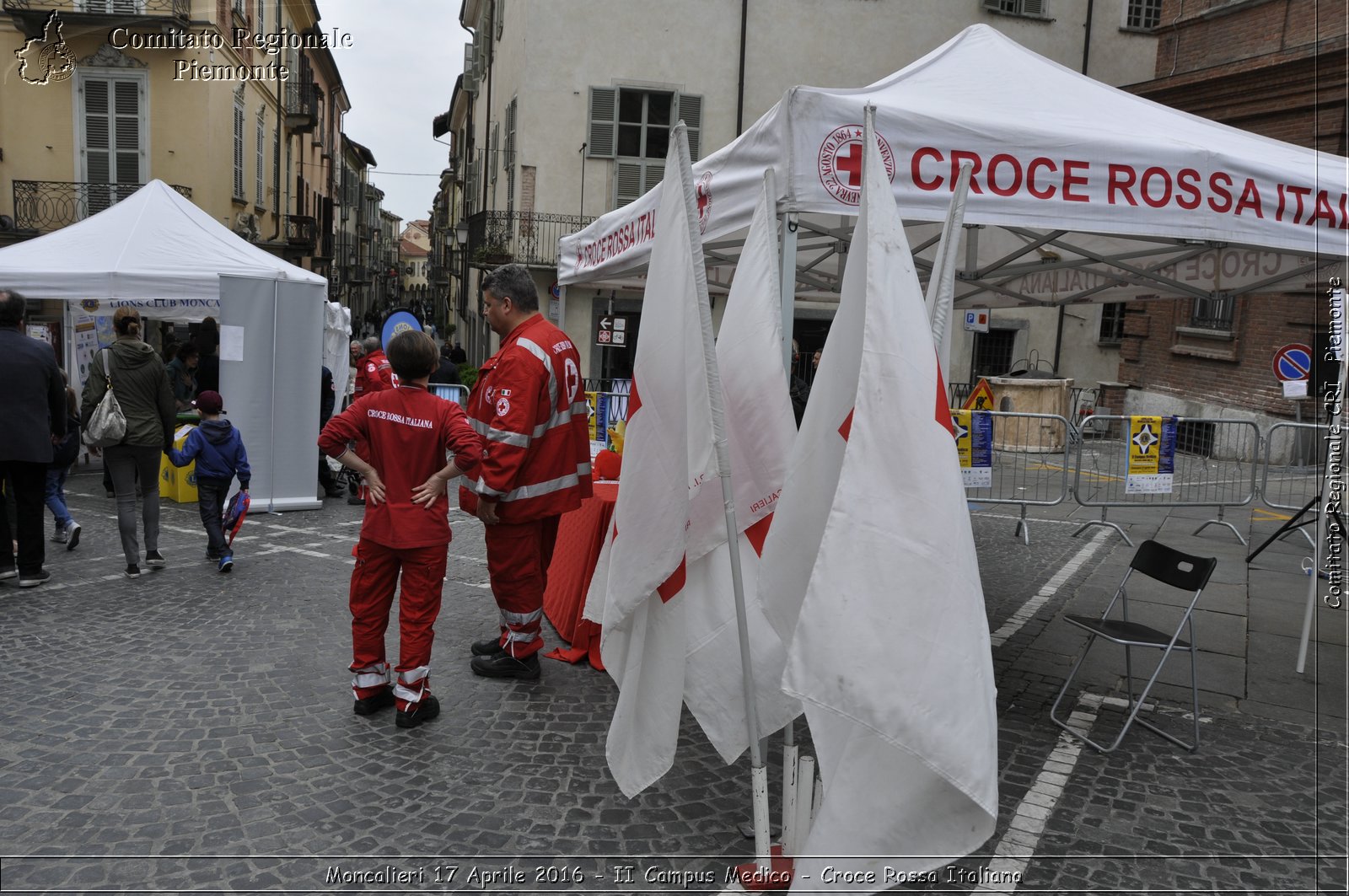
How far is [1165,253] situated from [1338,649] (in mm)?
2788

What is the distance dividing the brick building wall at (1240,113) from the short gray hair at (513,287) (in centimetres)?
1255

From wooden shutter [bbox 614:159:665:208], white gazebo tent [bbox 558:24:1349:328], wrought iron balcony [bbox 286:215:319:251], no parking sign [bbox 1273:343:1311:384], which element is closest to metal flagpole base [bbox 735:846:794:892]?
white gazebo tent [bbox 558:24:1349:328]

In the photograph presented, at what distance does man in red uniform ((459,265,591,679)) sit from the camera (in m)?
4.55

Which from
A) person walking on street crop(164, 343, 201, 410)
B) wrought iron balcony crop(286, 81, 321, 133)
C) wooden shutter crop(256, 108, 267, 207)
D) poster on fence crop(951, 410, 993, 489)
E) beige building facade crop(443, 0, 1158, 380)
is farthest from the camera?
wrought iron balcony crop(286, 81, 321, 133)

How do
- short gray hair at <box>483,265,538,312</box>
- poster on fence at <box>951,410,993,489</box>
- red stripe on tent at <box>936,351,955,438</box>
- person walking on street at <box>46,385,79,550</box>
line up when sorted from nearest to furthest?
red stripe on tent at <box>936,351,955,438</box>
short gray hair at <box>483,265,538,312</box>
person walking on street at <box>46,385,79,550</box>
poster on fence at <box>951,410,993,489</box>

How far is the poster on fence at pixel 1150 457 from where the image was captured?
8.22m

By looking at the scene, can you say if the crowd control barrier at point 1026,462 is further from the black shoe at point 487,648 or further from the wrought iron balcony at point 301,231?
A: the wrought iron balcony at point 301,231

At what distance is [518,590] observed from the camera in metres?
4.83

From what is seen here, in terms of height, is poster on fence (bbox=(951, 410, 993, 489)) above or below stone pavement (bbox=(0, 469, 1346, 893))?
above

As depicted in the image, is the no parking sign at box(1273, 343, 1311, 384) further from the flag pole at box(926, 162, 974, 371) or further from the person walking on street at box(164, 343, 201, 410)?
the person walking on street at box(164, 343, 201, 410)

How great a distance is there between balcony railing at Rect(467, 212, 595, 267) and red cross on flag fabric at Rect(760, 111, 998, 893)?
17406mm

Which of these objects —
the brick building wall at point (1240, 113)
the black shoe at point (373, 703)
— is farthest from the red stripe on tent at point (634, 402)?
the brick building wall at point (1240, 113)

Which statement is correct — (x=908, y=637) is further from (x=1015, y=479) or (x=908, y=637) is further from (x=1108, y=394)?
(x=1108, y=394)

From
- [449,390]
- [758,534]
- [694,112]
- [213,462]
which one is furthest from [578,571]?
[694,112]
